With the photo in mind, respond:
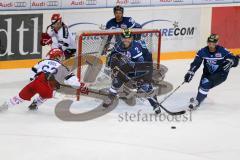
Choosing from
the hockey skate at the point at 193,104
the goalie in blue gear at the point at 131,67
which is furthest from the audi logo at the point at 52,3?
the hockey skate at the point at 193,104

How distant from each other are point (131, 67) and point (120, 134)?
48.1 inches

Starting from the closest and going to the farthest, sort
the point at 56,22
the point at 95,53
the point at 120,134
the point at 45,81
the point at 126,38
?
the point at 120,134
the point at 45,81
the point at 126,38
the point at 95,53
the point at 56,22

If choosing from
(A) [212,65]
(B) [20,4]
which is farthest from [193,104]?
(B) [20,4]

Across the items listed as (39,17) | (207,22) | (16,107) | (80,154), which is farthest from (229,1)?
(80,154)

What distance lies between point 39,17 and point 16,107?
6.90 ft

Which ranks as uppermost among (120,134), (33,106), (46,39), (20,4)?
(20,4)

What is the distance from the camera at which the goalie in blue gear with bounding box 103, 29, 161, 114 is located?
24.8ft

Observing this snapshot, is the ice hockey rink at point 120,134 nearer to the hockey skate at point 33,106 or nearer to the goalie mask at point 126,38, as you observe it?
the hockey skate at point 33,106

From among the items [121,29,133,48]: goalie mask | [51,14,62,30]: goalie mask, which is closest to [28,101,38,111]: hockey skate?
[121,29,133,48]: goalie mask

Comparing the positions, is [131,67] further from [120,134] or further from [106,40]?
[120,134]

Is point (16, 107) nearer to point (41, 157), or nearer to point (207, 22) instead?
point (41, 157)

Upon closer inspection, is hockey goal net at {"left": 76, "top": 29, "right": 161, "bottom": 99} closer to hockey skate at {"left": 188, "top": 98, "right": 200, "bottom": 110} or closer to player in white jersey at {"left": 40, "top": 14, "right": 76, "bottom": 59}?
player in white jersey at {"left": 40, "top": 14, "right": 76, "bottom": 59}

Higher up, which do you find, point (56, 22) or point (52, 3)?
point (52, 3)

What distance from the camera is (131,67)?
25.5ft
